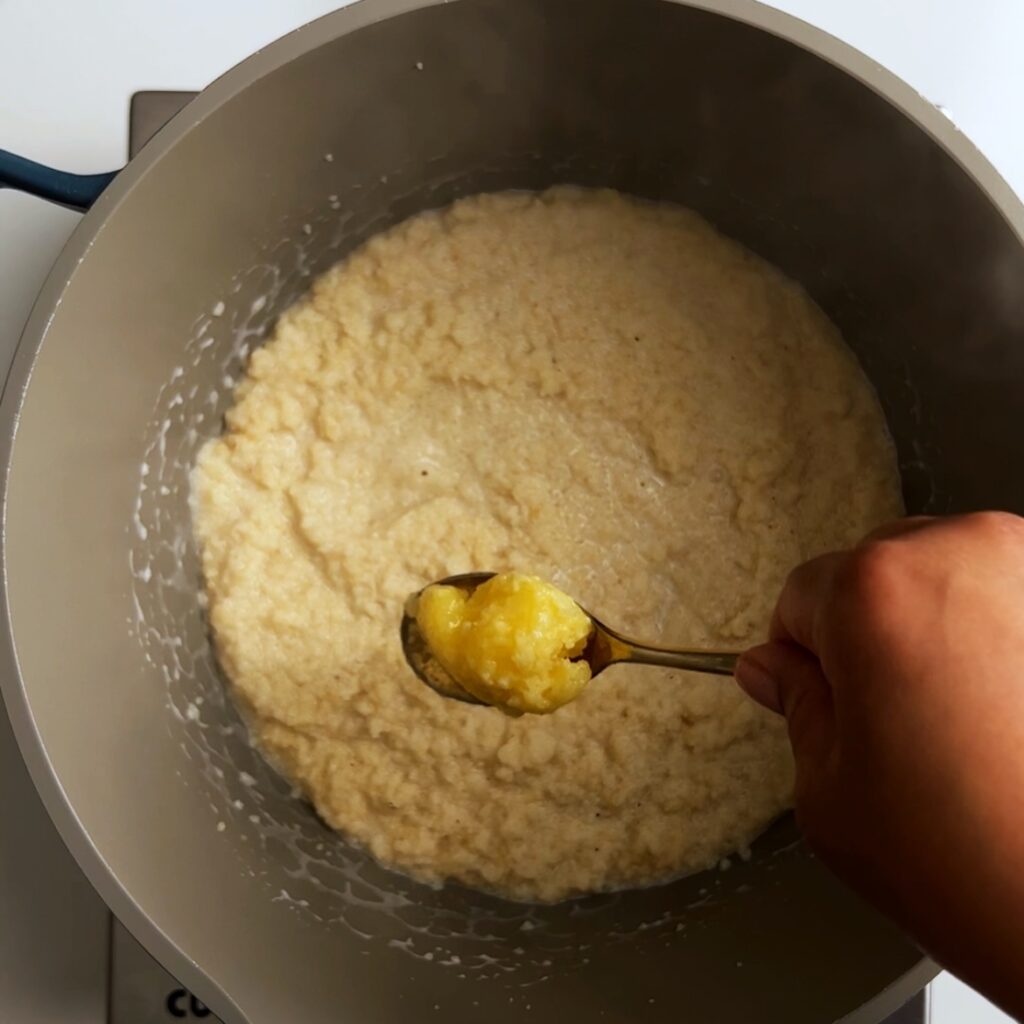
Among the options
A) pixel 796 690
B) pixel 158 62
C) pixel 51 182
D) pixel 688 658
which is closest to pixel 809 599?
pixel 796 690

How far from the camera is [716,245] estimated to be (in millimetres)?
1391

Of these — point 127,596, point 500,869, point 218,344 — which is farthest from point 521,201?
point 500,869

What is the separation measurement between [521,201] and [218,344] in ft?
1.46

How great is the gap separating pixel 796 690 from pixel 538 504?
1.79 feet

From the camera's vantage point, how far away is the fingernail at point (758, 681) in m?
0.89

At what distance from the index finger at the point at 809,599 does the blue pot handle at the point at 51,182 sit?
75 cm

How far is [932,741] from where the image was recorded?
0.70 metres

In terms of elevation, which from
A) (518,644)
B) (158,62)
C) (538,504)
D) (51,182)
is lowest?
(518,644)

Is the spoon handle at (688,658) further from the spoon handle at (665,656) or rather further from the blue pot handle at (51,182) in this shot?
the blue pot handle at (51,182)

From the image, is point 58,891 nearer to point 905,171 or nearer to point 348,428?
point 348,428

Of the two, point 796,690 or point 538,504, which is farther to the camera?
point 538,504

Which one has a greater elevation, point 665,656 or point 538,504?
point 538,504

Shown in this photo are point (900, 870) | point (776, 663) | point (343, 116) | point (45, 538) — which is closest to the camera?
point (900, 870)

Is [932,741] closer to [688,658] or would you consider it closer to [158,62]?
[688,658]
